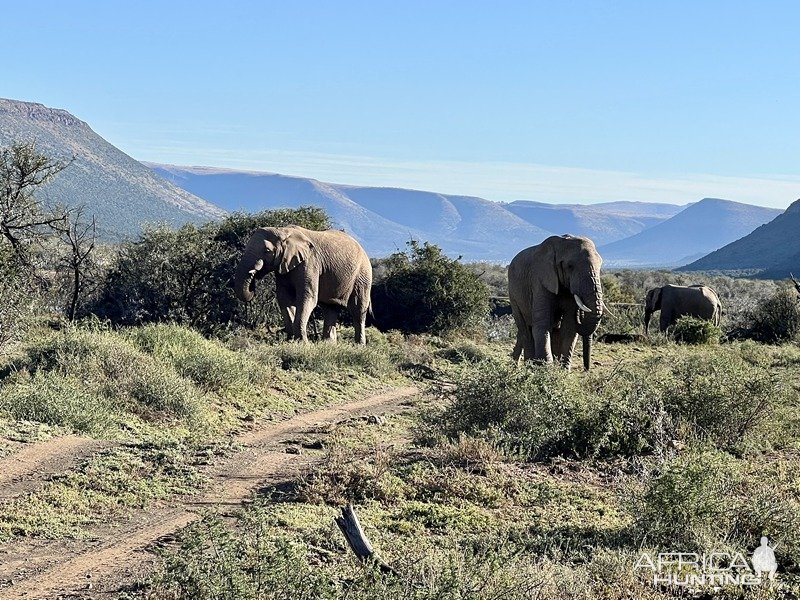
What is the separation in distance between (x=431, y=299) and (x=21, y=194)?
35.5ft

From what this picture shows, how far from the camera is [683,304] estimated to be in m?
31.6

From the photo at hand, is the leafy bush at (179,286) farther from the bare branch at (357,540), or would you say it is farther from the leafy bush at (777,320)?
the leafy bush at (777,320)

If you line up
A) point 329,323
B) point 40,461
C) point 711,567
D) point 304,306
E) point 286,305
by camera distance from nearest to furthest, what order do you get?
point 711,567 < point 40,461 < point 304,306 < point 286,305 < point 329,323

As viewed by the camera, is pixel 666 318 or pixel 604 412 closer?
pixel 604 412

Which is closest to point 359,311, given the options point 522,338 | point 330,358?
point 330,358

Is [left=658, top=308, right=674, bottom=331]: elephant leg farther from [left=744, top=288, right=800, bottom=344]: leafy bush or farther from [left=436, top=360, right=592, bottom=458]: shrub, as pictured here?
[left=436, top=360, right=592, bottom=458]: shrub

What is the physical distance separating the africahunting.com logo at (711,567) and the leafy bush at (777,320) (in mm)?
23870

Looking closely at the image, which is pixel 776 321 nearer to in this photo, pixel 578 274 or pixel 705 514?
pixel 578 274

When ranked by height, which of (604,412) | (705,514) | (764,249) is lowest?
(705,514)

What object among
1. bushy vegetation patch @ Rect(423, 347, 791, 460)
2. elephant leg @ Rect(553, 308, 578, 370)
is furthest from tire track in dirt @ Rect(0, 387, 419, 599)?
elephant leg @ Rect(553, 308, 578, 370)

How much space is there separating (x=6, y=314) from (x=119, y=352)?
7.93 feet

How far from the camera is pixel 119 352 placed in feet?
45.9

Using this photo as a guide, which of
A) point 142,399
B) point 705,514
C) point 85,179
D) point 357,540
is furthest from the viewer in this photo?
point 85,179

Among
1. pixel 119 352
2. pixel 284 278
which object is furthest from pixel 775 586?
pixel 284 278
